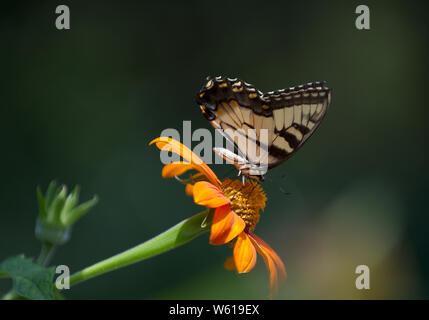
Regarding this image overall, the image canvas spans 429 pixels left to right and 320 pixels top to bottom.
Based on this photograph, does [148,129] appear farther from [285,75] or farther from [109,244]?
[285,75]

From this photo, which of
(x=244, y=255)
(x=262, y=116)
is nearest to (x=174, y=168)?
(x=244, y=255)

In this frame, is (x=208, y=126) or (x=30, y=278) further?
(x=208, y=126)

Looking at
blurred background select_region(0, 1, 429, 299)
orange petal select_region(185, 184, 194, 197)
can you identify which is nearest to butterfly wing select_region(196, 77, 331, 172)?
orange petal select_region(185, 184, 194, 197)

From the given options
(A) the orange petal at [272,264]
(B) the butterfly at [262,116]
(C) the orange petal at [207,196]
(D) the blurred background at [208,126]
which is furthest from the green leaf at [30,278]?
(D) the blurred background at [208,126]

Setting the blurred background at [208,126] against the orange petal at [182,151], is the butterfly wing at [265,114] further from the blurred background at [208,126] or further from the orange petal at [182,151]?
the blurred background at [208,126]

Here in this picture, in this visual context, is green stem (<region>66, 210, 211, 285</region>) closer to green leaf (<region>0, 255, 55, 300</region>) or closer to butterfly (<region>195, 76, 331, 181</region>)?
green leaf (<region>0, 255, 55, 300</region>)

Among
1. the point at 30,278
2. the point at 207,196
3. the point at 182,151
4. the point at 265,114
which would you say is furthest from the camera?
the point at 265,114

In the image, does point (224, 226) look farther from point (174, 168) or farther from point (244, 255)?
point (174, 168)
